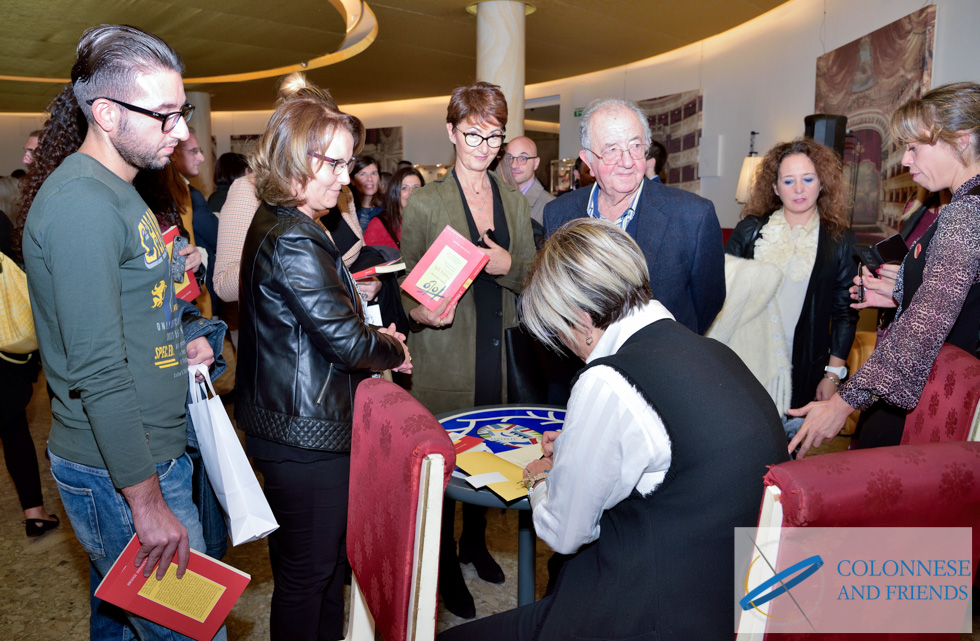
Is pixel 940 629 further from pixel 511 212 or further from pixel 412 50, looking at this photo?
pixel 412 50

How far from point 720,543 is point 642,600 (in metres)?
0.17

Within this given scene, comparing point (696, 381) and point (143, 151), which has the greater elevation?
point (143, 151)

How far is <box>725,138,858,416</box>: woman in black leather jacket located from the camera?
2.92 metres

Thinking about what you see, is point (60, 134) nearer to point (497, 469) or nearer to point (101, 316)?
point (101, 316)

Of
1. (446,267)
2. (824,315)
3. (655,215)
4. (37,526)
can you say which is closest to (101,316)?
(446,267)

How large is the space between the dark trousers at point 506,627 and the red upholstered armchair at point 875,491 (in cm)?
49

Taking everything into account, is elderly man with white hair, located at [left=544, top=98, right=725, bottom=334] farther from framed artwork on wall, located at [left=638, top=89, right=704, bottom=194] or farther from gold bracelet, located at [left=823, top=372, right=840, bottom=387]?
framed artwork on wall, located at [left=638, top=89, right=704, bottom=194]

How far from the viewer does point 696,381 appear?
1.21m

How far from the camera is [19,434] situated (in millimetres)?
3041

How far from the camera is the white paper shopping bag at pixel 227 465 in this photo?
1561 mm

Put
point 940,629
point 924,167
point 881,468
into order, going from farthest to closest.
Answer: point 924,167 < point 940,629 < point 881,468

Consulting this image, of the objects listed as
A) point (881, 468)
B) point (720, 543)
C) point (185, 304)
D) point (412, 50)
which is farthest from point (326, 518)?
point (412, 50)

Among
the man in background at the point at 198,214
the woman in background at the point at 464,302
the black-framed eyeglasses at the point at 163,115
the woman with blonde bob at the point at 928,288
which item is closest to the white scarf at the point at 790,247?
the woman with blonde bob at the point at 928,288

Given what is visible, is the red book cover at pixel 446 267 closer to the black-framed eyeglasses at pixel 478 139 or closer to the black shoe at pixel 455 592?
the black-framed eyeglasses at pixel 478 139
